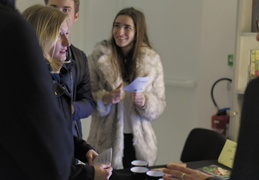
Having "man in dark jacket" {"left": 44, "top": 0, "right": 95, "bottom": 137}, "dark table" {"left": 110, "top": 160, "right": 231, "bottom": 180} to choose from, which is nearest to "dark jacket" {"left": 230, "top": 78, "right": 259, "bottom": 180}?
"dark table" {"left": 110, "top": 160, "right": 231, "bottom": 180}

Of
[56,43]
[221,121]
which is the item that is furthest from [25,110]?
[221,121]

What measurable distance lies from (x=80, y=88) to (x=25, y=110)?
1348mm

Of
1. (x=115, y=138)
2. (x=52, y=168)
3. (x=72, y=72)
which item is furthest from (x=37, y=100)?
(x=115, y=138)

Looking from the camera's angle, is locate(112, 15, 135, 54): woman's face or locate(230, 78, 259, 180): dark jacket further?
locate(112, 15, 135, 54): woman's face

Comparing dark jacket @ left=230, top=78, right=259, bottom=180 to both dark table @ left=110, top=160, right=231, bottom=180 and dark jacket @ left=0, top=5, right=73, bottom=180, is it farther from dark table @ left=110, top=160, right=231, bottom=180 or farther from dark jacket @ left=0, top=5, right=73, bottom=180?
dark table @ left=110, top=160, right=231, bottom=180

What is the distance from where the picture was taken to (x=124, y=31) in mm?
2584

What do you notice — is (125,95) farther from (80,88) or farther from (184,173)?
(184,173)

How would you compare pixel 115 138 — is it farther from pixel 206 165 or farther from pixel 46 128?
pixel 46 128

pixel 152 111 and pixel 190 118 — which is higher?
pixel 152 111

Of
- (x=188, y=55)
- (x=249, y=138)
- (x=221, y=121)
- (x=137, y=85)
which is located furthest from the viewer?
(x=188, y=55)

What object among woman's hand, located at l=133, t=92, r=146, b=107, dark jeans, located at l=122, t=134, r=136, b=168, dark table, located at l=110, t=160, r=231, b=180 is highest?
woman's hand, located at l=133, t=92, r=146, b=107

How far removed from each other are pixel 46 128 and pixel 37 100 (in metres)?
0.07

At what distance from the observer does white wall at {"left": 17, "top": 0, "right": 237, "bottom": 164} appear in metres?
3.34

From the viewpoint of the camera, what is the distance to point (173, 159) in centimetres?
388
